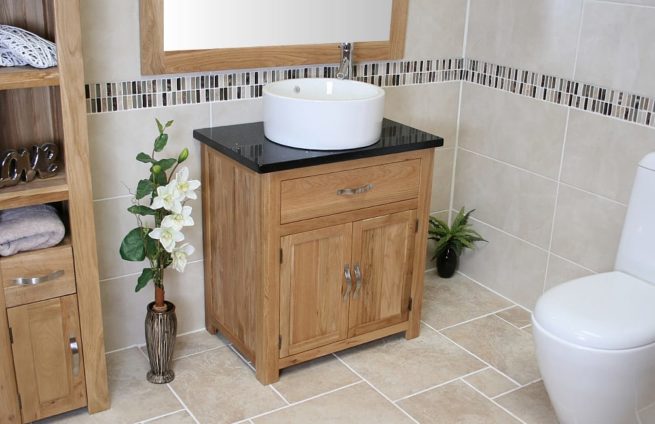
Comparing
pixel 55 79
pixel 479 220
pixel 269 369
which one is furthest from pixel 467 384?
pixel 55 79

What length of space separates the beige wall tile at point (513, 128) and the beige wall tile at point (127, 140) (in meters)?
1.18

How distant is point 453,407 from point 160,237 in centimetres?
108

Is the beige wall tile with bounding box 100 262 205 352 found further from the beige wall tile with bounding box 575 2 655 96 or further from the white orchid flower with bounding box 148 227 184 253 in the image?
the beige wall tile with bounding box 575 2 655 96

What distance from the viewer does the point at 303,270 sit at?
8.30 ft

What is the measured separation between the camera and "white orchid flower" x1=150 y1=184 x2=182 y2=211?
2.35 m

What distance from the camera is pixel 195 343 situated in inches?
112

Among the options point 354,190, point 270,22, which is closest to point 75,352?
point 354,190

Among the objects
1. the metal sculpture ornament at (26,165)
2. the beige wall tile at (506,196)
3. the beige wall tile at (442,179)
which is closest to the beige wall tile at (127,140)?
the metal sculpture ornament at (26,165)

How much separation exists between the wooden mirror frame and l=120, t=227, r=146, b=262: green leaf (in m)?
0.54

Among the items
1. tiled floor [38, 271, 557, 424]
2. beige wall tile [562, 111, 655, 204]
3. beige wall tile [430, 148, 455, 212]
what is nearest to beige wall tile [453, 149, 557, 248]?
beige wall tile [430, 148, 455, 212]

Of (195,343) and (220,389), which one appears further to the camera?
(195,343)

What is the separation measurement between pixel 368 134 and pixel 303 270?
0.49 m

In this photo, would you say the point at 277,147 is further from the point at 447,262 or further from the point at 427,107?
the point at 447,262

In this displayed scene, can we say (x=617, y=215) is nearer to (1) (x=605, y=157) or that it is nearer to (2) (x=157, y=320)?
(1) (x=605, y=157)
